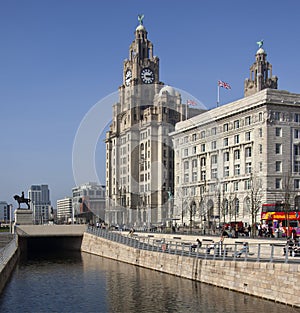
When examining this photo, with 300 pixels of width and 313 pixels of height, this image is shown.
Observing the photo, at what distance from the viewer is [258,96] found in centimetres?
10412

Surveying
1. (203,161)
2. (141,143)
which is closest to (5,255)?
(203,161)

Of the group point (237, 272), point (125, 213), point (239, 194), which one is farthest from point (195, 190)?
point (237, 272)

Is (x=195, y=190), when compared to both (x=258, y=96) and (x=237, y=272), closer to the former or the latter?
(x=258, y=96)

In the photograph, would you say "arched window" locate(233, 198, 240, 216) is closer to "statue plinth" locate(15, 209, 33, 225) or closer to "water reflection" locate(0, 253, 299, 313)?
"statue plinth" locate(15, 209, 33, 225)

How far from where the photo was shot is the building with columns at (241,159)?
102000 millimetres

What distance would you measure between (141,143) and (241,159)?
2399 inches

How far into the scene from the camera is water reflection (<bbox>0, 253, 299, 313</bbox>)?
129 ft

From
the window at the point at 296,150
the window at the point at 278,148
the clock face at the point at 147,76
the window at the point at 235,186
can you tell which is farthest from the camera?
the clock face at the point at 147,76

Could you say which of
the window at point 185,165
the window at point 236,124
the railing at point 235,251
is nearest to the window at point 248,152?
the window at point 236,124

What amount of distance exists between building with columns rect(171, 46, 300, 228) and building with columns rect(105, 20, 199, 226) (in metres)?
19.9

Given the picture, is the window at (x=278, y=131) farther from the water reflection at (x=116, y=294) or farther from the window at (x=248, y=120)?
the water reflection at (x=116, y=294)

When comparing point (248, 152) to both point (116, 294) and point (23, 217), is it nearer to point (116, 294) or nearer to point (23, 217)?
point (23, 217)

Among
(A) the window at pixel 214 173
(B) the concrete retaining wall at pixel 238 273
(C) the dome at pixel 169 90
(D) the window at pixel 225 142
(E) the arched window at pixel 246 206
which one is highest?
(C) the dome at pixel 169 90

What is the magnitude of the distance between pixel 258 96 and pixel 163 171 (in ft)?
192
